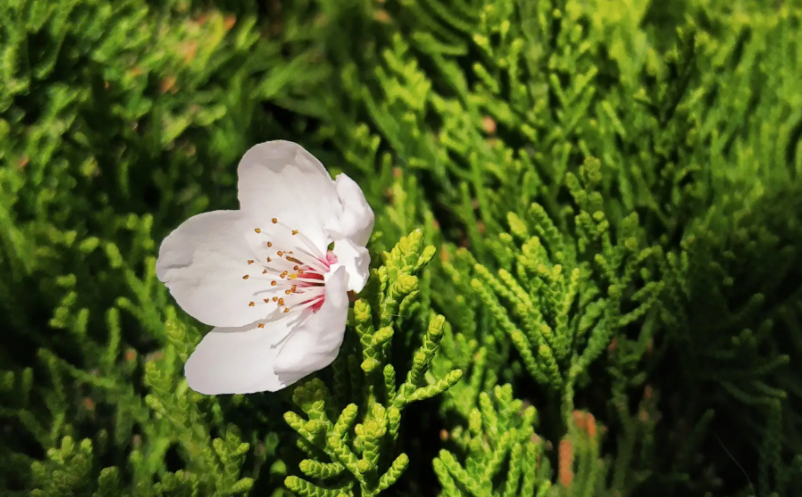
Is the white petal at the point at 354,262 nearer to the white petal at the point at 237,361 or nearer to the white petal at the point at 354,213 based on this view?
the white petal at the point at 354,213

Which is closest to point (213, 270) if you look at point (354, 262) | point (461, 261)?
point (354, 262)

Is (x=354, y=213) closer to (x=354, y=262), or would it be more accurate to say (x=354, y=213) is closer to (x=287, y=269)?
(x=354, y=262)

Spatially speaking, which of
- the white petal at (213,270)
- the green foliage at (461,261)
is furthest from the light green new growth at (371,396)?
the white petal at (213,270)

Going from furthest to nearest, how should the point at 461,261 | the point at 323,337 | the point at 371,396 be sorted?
the point at 461,261 < the point at 371,396 < the point at 323,337

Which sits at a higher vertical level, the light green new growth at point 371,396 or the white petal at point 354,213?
the white petal at point 354,213

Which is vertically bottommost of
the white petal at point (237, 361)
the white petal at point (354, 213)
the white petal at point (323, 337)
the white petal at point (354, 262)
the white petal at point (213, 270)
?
the white petal at point (237, 361)
